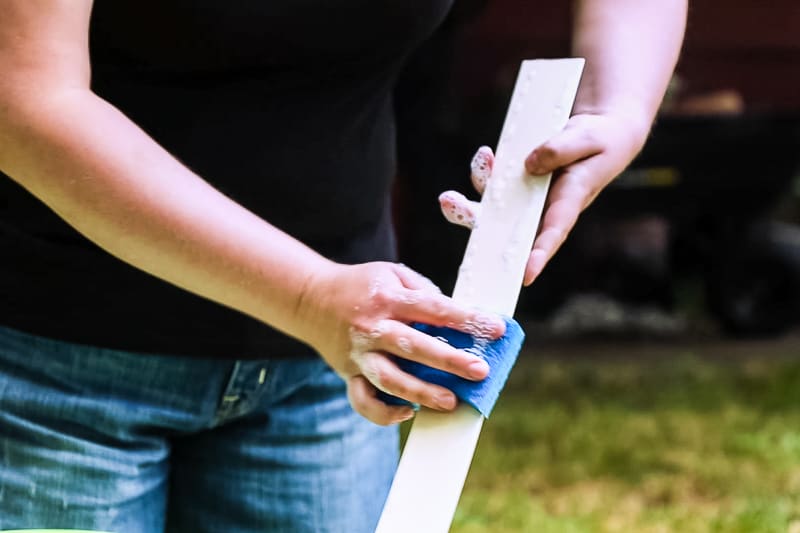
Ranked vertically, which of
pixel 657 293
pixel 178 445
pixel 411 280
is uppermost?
pixel 657 293

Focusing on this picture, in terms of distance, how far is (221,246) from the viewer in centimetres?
43

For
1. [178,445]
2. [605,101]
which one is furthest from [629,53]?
[178,445]

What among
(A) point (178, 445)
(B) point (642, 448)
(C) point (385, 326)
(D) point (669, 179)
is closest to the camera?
(C) point (385, 326)

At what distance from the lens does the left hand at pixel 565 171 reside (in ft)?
1.69

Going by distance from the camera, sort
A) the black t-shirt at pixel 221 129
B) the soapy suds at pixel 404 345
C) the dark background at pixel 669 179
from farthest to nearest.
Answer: the dark background at pixel 669 179 < the black t-shirt at pixel 221 129 < the soapy suds at pixel 404 345

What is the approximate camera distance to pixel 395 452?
2.41ft

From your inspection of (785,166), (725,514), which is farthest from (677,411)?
(785,166)

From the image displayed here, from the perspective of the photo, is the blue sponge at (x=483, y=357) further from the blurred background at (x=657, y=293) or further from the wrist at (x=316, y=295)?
the blurred background at (x=657, y=293)

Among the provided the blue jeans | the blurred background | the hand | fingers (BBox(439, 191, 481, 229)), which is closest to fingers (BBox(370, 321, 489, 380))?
Result: the hand

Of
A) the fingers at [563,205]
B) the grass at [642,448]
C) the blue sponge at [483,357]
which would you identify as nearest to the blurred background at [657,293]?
the grass at [642,448]

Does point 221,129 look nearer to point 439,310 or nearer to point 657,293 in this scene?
point 439,310

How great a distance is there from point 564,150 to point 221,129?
193 mm

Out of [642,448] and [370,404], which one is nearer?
[370,404]

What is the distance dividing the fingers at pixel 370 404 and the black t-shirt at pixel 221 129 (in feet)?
0.59
